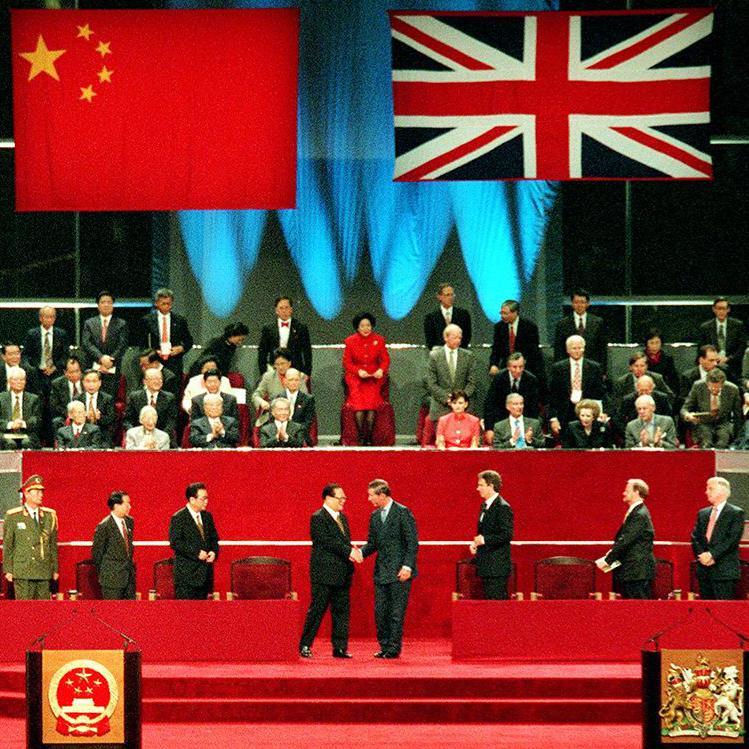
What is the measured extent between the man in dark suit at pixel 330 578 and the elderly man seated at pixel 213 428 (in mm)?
2317

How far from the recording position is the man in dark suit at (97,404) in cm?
1570

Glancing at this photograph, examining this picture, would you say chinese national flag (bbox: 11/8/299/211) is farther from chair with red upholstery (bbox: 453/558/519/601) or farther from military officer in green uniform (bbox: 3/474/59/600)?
chair with red upholstery (bbox: 453/558/519/601)

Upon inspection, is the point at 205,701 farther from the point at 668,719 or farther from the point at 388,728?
the point at 668,719

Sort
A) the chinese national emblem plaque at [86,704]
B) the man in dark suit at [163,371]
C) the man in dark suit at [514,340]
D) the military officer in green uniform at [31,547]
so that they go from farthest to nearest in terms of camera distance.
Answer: the man in dark suit at [514,340] → the man in dark suit at [163,371] → the military officer in green uniform at [31,547] → the chinese national emblem plaque at [86,704]

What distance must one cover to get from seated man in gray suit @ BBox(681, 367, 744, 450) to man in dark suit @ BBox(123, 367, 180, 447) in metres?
4.94

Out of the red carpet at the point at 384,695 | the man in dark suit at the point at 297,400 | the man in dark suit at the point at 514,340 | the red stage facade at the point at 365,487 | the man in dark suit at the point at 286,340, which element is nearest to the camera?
the red carpet at the point at 384,695

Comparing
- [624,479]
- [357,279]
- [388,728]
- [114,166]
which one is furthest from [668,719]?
[357,279]

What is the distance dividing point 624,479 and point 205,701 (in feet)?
16.1

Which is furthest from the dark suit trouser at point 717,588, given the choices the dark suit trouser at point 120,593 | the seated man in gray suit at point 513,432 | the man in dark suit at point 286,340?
the man in dark suit at point 286,340

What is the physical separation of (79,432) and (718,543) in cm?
603

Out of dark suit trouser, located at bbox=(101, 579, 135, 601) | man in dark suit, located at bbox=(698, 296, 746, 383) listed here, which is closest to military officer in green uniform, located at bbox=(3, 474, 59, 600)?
dark suit trouser, located at bbox=(101, 579, 135, 601)

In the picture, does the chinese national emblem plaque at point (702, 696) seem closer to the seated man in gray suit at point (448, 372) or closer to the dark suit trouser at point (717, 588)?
the dark suit trouser at point (717, 588)

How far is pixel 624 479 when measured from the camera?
1516 centimetres

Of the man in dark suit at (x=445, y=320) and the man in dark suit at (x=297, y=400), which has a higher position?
the man in dark suit at (x=445, y=320)
